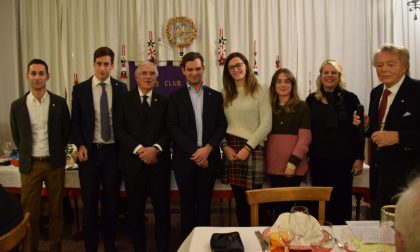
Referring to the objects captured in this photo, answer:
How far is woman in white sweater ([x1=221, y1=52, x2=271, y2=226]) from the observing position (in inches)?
115

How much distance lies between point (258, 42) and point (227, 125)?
2.93 meters

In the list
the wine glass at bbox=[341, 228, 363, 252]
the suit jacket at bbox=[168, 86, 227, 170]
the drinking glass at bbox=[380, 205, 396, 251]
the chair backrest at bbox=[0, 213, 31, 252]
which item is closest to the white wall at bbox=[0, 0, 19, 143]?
the suit jacket at bbox=[168, 86, 227, 170]

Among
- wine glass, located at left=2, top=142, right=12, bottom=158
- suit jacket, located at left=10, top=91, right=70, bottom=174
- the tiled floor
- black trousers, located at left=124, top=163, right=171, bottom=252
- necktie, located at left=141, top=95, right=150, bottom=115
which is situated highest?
necktie, located at left=141, top=95, right=150, bottom=115

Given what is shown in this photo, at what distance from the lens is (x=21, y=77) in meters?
5.65

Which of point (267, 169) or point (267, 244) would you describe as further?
point (267, 169)

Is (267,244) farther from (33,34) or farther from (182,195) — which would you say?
(33,34)

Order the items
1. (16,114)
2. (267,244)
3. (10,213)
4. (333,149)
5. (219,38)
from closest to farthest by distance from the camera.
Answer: (267,244) → (10,213) → (333,149) → (16,114) → (219,38)

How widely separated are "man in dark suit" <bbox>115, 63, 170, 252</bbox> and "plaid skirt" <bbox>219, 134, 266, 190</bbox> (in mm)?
513

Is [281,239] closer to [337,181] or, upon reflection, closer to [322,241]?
[322,241]

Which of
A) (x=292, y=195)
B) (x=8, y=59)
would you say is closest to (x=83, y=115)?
(x=292, y=195)

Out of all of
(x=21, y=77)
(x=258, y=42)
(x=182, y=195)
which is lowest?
(x=182, y=195)

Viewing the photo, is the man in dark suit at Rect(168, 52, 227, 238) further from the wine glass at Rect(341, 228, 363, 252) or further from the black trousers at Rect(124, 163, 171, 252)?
the wine glass at Rect(341, 228, 363, 252)

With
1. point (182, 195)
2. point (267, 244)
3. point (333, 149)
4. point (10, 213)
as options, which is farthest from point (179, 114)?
point (267, 244)

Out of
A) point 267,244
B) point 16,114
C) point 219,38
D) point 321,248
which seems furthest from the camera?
point 219,38
